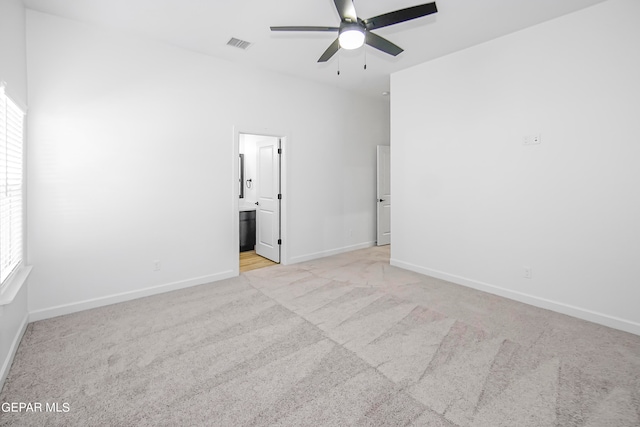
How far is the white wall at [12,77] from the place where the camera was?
2221 millimetres

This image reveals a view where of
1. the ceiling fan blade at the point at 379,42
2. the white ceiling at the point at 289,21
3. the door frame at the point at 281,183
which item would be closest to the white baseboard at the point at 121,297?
the door frame at the point at 281,183

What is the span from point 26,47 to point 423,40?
4.05m

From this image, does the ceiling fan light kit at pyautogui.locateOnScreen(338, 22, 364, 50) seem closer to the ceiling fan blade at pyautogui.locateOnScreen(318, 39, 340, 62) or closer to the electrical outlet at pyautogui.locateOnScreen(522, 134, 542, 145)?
the ceiling fan blade at pyautogui.locateOnScreen(318, 39, 340, 62)

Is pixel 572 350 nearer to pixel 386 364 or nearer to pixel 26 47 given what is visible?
pixel 386 364

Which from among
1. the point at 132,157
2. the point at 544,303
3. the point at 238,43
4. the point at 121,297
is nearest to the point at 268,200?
the point at 132,157

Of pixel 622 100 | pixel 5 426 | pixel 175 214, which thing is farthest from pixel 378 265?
pixel 5 426

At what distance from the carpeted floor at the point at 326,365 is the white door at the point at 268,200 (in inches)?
67.1

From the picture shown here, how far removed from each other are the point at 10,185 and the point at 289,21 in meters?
2.85

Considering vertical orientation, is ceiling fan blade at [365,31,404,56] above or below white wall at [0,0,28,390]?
above

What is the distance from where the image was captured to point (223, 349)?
2.52 meters

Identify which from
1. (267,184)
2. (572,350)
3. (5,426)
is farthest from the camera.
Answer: (267,184)

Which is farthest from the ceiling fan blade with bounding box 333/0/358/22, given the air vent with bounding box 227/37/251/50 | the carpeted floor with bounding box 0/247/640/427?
the carpeted floor with bounding box 0/247/640/427

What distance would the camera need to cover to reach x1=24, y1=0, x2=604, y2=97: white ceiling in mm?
2893

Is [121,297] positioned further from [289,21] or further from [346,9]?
[346,9]
